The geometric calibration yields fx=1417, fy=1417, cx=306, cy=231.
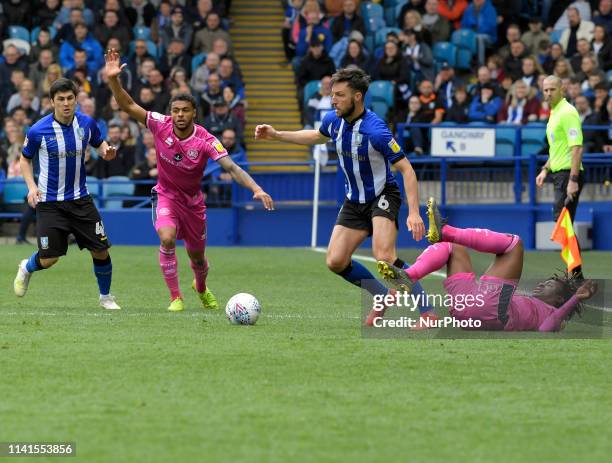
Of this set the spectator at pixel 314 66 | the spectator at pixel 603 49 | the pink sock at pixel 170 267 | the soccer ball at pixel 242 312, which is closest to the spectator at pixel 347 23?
the spectator at pixel 314 66

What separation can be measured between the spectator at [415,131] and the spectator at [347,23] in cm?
327

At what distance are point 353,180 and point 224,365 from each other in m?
2.77

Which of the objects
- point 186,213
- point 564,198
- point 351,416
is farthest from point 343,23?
point 351,416

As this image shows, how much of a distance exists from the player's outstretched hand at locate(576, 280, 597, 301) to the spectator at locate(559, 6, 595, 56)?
15.4 meters

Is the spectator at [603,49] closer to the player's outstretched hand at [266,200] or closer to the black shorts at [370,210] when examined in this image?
the black shorts at [370,210]

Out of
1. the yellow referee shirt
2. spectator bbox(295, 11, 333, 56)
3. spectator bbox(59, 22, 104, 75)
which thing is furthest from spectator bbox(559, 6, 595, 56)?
the yellow referee shirt

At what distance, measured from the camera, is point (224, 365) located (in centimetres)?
831

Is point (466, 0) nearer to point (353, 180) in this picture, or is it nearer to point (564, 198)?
point (564, 198)

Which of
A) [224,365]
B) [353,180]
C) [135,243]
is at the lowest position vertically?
[135,243]

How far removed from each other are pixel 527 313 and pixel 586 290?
445 mm

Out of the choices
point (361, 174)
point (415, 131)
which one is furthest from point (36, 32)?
point (361, 174)

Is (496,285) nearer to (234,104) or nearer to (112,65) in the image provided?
(112,65)

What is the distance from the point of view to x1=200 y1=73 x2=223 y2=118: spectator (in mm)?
24375

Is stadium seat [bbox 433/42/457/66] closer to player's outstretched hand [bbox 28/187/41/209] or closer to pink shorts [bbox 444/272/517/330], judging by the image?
player's outstretched hand [bbox 28/187/41/209]
